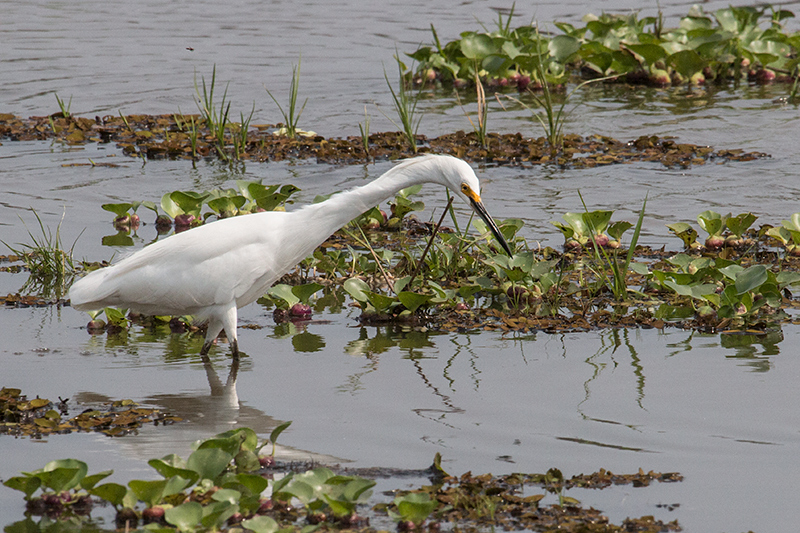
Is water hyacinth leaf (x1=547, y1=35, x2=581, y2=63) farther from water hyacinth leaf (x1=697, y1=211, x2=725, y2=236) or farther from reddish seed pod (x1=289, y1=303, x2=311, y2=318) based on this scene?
reddish seed pod (x1=289, y1=303, x2=311, y2=318)

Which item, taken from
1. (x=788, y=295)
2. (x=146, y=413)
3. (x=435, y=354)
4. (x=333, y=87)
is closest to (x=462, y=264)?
(x=435, y=354)

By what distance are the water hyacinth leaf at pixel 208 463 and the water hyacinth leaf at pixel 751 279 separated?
325 cm

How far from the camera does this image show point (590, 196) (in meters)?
8.67

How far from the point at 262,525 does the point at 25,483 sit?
2.93 ft

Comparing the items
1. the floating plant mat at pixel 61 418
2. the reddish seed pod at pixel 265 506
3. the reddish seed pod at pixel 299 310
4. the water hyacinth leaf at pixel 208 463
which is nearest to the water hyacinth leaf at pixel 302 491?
the reddish seed pod at pixel 265 506

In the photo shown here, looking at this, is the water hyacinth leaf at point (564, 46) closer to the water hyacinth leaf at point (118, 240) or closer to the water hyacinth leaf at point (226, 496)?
the water hyacinth leaf at point (118, 240)

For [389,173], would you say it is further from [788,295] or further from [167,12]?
[167,12]

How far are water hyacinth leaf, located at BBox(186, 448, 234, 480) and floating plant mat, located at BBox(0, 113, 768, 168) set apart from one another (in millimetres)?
6543

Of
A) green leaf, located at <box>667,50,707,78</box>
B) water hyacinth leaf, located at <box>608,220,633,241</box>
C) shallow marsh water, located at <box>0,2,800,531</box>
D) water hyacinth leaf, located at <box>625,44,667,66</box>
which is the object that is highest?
water hyacinth leaf, located at <box>625,44,667,66</box>

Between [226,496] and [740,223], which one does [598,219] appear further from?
[226,496]

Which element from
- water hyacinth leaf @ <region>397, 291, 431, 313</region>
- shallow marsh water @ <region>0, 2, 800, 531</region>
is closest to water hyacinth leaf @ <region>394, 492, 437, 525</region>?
shallow marsh water @ <region>0, 2, 800, 531</region>

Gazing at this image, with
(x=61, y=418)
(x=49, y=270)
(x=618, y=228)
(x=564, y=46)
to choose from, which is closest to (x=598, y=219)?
(x=618, y=228)

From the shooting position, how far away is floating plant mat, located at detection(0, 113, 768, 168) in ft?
31.7

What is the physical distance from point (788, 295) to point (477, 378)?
7.50ft
